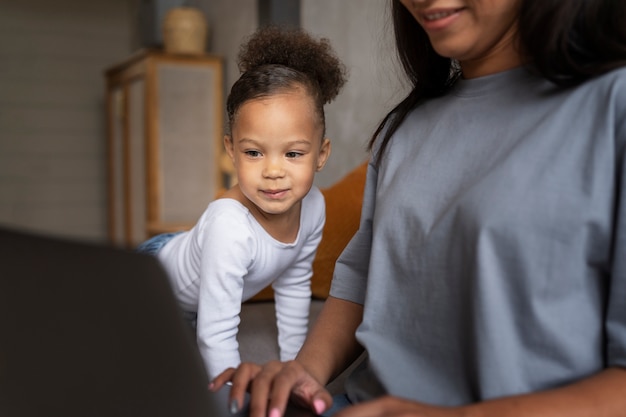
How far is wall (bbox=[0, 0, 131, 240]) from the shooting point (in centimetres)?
550

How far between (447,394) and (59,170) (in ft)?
17.6

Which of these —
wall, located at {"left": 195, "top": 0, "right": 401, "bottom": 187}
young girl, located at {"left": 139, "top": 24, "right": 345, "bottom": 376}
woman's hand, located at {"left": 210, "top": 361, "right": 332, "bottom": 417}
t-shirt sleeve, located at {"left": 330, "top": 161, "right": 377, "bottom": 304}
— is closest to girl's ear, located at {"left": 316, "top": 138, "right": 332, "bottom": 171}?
young girl, located at {"left": 139, "top": 24, "right": 345, "bottom": 376}

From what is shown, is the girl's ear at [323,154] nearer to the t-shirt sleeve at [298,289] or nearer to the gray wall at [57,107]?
the t-shirt sleeve at [298,289]

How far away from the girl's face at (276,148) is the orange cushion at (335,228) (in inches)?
16.8

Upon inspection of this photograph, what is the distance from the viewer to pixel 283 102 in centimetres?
115

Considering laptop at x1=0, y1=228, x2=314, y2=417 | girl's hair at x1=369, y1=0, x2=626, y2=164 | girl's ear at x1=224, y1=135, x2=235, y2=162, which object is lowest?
girl's ear at x1=224, y1=135, x2=235, y2=162

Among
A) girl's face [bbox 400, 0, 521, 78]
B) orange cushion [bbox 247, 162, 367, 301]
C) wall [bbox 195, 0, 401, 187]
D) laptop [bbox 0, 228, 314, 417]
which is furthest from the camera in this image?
wall [bbox 195, 0, 401, 187]

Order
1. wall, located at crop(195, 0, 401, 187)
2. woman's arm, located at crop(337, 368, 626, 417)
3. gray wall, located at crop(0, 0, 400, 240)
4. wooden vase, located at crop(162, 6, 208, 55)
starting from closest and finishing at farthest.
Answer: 1. woman's arm, located at crop(337, 368, 626, 417)
2. wall, located at crop(195, 0, 401, 187)
3. wooden vase, located at crop(162, 6, 208, 55)
4. gray wall, located at crop(0, 0, 400, 240)

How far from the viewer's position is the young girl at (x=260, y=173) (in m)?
1.15

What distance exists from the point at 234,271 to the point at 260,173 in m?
0.17

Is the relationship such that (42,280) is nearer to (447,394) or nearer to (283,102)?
(447,394)

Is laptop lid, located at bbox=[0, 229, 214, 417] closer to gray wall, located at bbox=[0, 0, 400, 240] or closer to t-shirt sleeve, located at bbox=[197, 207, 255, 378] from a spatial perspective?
t-shirt sleeve, located at bbox=[197, 207, 255, 378]

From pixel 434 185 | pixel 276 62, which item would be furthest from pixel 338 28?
pixel 434 185

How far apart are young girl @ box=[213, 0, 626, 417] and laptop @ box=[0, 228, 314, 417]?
1.07 feet
